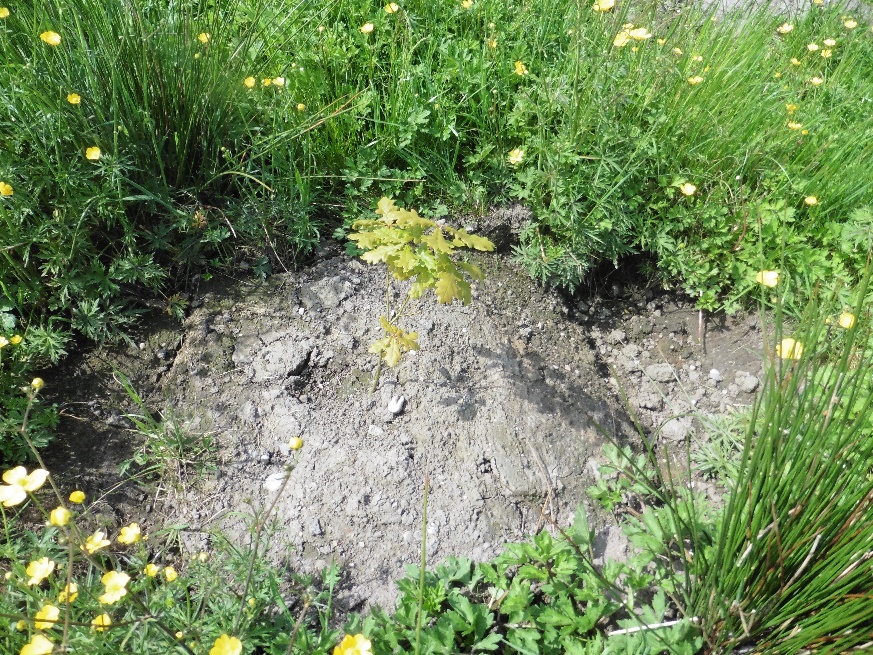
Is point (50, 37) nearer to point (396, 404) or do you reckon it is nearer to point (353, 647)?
point (396, 404)

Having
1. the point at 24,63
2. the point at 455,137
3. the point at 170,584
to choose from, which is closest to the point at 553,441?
the point at 170,584

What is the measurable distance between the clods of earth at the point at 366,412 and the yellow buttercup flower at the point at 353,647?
49cm

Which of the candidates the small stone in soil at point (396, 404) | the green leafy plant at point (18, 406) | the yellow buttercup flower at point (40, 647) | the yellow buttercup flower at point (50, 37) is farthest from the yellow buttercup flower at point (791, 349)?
the yellow buttercup flower at point (50, 37)

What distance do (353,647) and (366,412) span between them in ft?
2.88

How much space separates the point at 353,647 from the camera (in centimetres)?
118

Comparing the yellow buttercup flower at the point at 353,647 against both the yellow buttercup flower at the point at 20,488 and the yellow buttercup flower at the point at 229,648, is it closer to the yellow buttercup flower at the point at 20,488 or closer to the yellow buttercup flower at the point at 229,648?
the yellow buttercup flower at the point at 229,648

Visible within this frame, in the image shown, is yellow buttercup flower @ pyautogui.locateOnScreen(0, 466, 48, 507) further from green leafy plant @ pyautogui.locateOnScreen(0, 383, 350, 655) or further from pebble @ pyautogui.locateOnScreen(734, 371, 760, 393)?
pebble @ pyautogui.locateOnScreen(734, 371, 760, 393)

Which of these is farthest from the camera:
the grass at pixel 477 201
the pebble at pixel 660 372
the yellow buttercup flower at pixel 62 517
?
the pebble at pixel 660 372

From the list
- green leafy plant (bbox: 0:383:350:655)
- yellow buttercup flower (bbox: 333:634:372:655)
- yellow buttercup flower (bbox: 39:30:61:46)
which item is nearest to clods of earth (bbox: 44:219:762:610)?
green leafy plant (bbox: 0:383:350:655)

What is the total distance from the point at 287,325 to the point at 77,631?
1.07 meters

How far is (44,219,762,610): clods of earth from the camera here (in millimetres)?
1796

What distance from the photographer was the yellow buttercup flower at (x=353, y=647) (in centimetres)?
116

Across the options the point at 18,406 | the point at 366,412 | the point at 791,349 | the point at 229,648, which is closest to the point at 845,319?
the point at 791,349

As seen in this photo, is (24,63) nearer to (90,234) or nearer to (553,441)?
(90,234)
